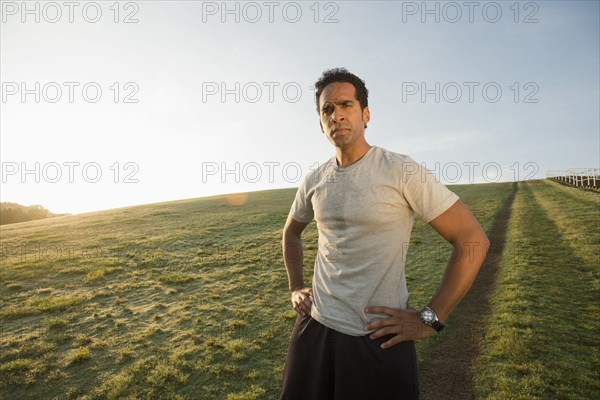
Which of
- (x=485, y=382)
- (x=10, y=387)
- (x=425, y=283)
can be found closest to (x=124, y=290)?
(x=10, y=387)

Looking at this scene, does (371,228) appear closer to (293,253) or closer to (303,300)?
(303,300)

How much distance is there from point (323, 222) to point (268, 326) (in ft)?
26.0

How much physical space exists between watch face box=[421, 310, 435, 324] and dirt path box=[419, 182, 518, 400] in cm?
473

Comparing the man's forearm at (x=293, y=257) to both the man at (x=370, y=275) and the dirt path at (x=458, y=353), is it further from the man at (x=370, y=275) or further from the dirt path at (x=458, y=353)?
the dirt path at (x=458, y=353)

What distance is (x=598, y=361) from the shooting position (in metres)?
7.39

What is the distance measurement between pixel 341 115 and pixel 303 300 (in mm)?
1804

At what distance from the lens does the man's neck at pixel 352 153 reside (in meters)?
3.20

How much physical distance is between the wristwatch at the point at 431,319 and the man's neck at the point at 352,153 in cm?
140

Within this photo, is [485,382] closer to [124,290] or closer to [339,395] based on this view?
[339,395]

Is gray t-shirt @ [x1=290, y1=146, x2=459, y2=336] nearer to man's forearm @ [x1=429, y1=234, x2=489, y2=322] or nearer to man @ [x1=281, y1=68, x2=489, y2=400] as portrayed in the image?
man @ [x1=281, y1=68, x2=489, y2=400]

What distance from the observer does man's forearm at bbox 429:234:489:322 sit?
2742 mm

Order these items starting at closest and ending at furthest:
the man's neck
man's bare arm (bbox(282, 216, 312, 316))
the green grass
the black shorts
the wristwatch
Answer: the black shorts → the wristwatch → the man's neck → man's bare arm (bbox(282, 216, 312, 316)) → the green grass

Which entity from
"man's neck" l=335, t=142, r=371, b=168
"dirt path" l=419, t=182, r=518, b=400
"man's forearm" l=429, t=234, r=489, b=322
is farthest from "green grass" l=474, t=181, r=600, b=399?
"man's neck" l=335, t=142, r=371, b=168

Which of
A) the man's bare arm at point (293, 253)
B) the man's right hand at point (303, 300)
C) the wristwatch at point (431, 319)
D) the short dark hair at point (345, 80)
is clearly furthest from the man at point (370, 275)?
the man's bare arm at point (293, 253)
